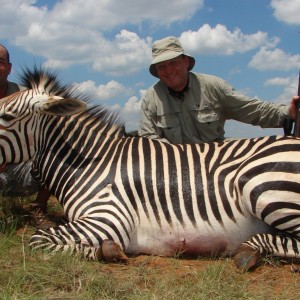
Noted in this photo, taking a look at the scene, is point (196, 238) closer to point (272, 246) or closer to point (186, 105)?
point (272, 246)

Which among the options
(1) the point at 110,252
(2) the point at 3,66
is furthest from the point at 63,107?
(2) the point at 3,66

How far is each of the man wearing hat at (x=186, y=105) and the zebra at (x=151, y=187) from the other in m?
1.45

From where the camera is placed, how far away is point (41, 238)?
348 centimetres

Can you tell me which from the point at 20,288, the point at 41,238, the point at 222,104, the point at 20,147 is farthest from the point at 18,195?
the point at 20,288

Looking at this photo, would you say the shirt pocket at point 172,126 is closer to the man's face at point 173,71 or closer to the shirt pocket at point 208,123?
the shirt pocket at point 208,123

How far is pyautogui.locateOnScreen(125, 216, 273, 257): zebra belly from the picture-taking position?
365cm

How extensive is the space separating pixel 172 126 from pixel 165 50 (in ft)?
3.05

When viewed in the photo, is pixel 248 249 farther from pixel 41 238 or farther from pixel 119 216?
pixel 41 238

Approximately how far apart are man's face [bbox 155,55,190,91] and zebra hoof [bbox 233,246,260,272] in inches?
103

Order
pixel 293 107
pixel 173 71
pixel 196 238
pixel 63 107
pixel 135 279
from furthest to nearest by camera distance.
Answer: pixel 173 71 → pixel 293 107 → pixel 63 107 → pixel 196 238 → pixel 135 279

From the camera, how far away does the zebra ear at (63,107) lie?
12.7 ft

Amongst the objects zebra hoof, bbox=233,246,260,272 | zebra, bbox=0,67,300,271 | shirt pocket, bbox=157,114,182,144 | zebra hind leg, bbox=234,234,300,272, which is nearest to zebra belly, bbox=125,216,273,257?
zebra, bbox=0,67,300,271

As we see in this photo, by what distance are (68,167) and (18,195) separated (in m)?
2.00

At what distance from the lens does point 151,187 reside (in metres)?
3.76
